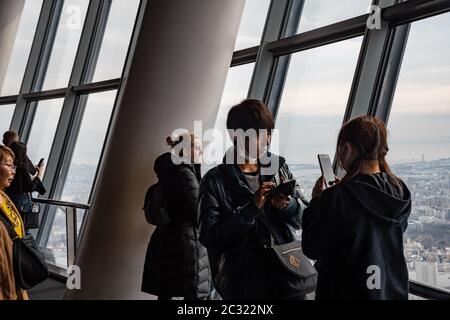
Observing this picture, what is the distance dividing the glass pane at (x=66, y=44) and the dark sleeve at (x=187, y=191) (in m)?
5.30

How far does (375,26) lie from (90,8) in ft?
17.3

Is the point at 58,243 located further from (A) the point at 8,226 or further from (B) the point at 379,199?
(B) the point at 379,199

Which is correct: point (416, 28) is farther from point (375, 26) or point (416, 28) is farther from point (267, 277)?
point (267, 277)

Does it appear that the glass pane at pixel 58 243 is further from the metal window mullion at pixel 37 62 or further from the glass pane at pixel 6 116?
the glass pane at pixel 6 116

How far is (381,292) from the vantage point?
202 cm

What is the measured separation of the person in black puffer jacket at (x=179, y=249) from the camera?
10.8 ft

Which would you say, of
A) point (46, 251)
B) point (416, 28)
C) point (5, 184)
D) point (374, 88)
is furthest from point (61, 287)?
point (416, 28)

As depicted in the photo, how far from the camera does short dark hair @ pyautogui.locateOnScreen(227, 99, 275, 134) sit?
7.79ft

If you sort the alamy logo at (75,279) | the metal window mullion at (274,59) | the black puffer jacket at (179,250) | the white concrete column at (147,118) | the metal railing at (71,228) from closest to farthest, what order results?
1. the black puffer jacket at (179,250)
2. the white concrete column at (147,118)
3. the alamy logo at (75,279)
4. the metal window mullion at (274,59)
5. the metal railing at (71,228)

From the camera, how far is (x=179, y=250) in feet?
10.9

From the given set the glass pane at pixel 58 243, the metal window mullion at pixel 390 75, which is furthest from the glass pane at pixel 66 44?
the metal window mullion at pixel 390 75

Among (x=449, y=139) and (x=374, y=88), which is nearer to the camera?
(x=449, y=139)

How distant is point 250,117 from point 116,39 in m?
5.33

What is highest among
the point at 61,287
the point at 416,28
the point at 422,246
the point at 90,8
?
the point at 90,8
